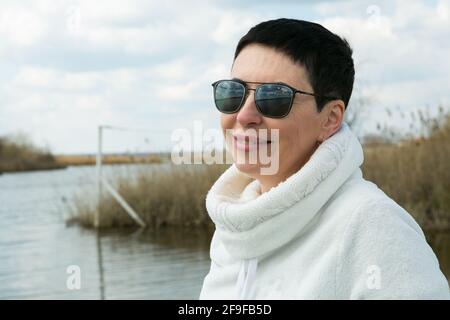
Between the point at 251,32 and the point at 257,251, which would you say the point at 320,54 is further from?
the point at 257,251

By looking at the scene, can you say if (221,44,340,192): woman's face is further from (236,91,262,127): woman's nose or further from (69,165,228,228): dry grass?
(69,165,228,228): dry grass

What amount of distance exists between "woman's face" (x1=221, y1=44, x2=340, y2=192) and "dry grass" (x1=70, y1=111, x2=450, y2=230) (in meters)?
10.1

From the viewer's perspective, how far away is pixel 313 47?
5.43ft

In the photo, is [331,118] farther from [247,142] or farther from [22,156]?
[22,156]

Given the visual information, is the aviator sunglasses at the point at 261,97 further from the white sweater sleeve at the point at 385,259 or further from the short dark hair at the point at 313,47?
the white sweater sleeve at the point at 385,259

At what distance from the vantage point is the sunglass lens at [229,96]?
172 cm

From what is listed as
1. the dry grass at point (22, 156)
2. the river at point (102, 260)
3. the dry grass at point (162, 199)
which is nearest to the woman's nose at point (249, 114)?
the river at point (102, 260)

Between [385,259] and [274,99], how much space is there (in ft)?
1.37

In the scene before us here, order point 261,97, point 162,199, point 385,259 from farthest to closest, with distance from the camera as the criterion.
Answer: point 162,199
point 261,97
point 385,259

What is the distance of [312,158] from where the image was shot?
1.61 meters

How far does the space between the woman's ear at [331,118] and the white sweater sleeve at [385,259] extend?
267mm

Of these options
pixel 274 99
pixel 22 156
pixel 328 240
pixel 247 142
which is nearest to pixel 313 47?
pixel 274 99

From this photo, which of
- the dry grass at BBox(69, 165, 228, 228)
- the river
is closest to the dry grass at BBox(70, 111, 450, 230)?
the dry grass at BBox(69, 165, 228, 228)
